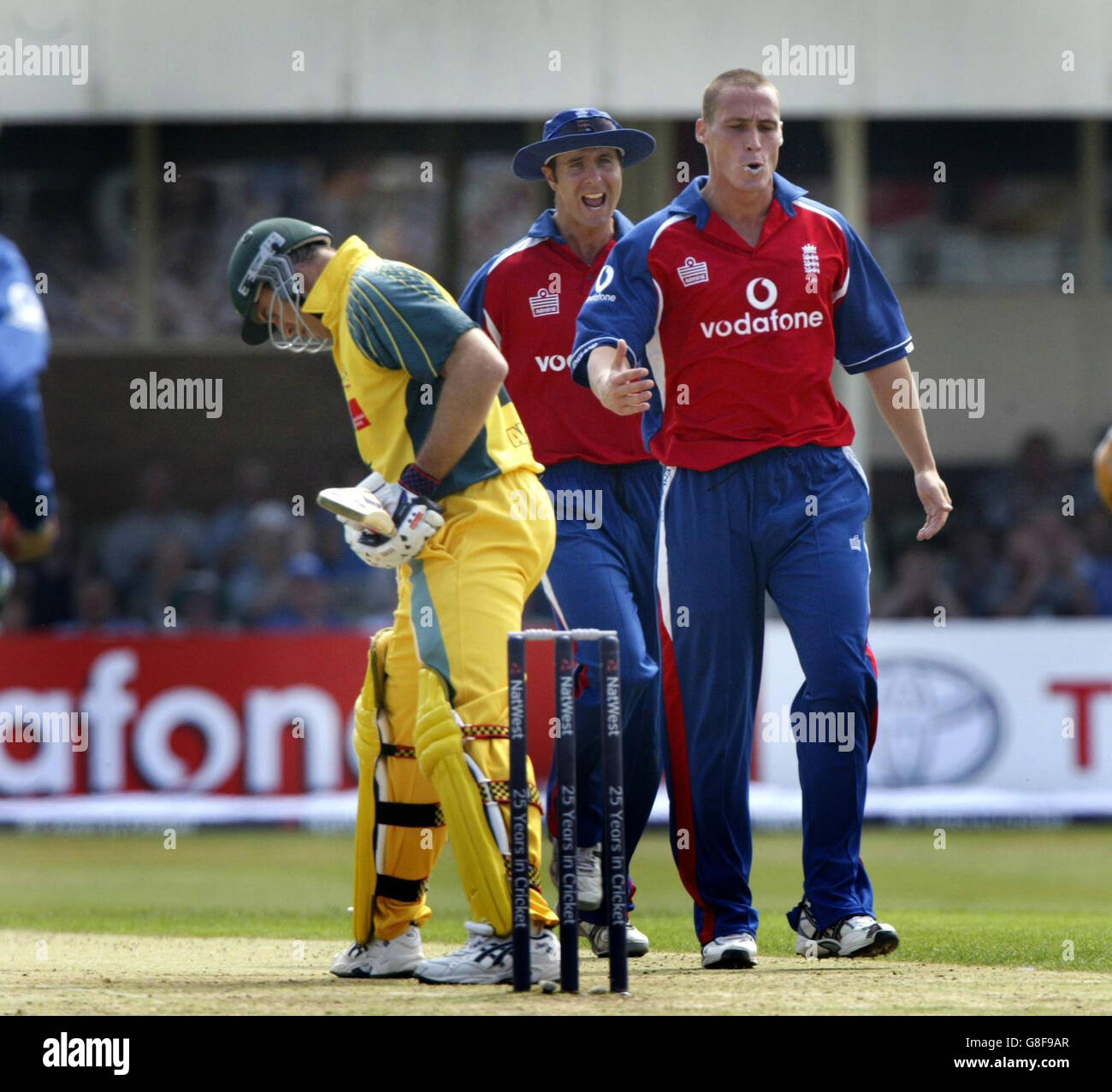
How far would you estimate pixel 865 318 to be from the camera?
612 centimetres

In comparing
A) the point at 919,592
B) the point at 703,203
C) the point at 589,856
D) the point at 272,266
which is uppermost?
the point at 703,203

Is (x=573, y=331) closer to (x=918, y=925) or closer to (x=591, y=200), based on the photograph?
(x=591, y=200)

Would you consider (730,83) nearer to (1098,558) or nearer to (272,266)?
(272,266)

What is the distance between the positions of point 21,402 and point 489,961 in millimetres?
1825

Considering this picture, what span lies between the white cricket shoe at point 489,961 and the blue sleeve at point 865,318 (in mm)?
2084

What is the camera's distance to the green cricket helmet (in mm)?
5629

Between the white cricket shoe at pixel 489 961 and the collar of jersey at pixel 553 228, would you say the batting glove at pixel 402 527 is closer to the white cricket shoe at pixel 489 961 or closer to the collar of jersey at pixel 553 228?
the white cricket shoe at pixel 489 961

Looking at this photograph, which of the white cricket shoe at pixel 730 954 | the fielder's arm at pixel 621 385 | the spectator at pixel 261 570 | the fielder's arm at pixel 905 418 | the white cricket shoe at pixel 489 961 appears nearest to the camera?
the white cricket shoe at pixel 489 961

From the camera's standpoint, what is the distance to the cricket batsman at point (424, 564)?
514 centimetres

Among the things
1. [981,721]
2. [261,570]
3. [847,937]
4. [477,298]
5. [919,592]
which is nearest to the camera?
[847,937]

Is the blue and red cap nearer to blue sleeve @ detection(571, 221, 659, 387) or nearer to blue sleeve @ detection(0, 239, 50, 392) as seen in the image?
blue sleeve @ detection(571, 221, 659, 387)

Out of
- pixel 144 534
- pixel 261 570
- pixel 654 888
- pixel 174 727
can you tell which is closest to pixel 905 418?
pixel 654 888

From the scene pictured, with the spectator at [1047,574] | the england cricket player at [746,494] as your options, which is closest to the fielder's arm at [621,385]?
Result: the england cricket player at [746,494]

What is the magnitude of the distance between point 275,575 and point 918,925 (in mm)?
7682
